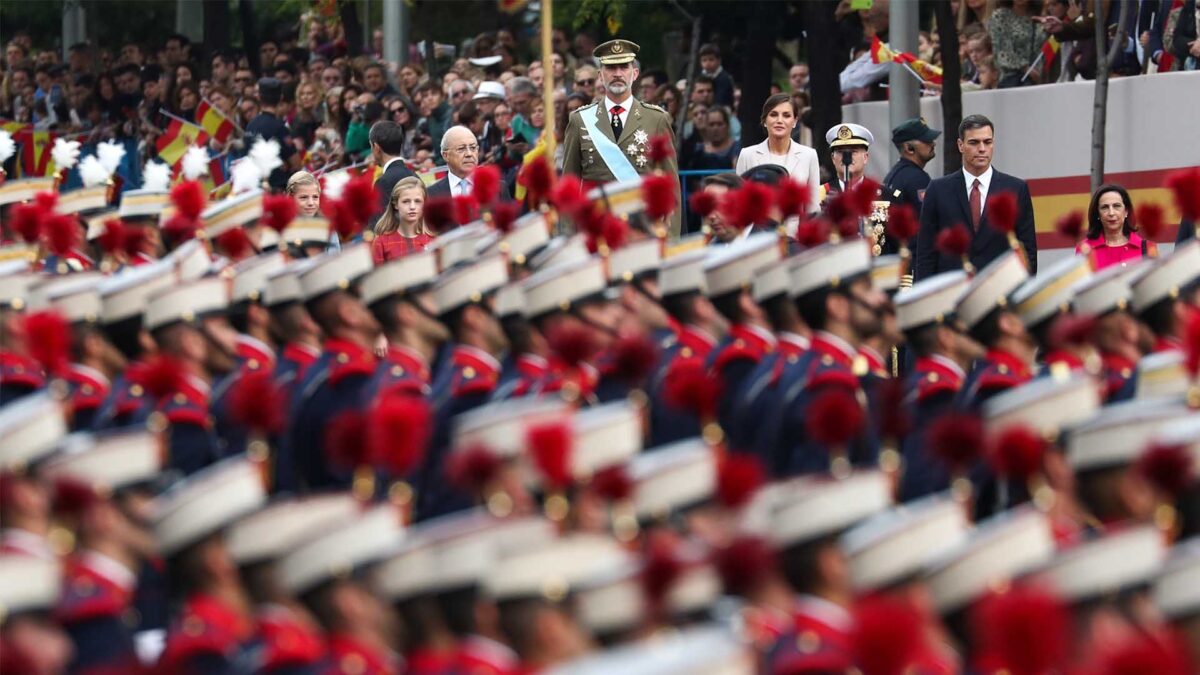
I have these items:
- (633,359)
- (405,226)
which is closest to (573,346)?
(633,359)

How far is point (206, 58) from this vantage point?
69.6 ft

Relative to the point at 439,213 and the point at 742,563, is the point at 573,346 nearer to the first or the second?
the point at 742,563

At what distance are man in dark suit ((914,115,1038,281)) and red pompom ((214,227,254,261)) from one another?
3062mm

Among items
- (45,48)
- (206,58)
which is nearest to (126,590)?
(206,58)

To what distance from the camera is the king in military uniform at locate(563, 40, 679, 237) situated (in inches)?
484

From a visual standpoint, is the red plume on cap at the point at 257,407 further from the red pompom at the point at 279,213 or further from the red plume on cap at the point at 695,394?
the red pompom at the point at 279,213

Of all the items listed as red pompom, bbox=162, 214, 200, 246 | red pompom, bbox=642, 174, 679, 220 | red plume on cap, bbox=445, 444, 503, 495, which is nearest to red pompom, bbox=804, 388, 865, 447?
red plume on cap, bbox=445, 444, 503, 495

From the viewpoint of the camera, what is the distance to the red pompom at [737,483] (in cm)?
569

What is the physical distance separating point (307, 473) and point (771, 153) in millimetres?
4265

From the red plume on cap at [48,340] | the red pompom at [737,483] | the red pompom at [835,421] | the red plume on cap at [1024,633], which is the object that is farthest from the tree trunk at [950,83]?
the red plume on cap at [1024,633]

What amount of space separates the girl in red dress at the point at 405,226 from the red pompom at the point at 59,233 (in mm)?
1739

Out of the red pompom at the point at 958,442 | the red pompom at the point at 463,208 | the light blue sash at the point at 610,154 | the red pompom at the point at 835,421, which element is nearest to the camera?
the red pompom at the point at 958,442

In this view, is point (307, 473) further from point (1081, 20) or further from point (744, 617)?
point (1081, 20)

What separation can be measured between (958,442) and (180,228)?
4701 mm
